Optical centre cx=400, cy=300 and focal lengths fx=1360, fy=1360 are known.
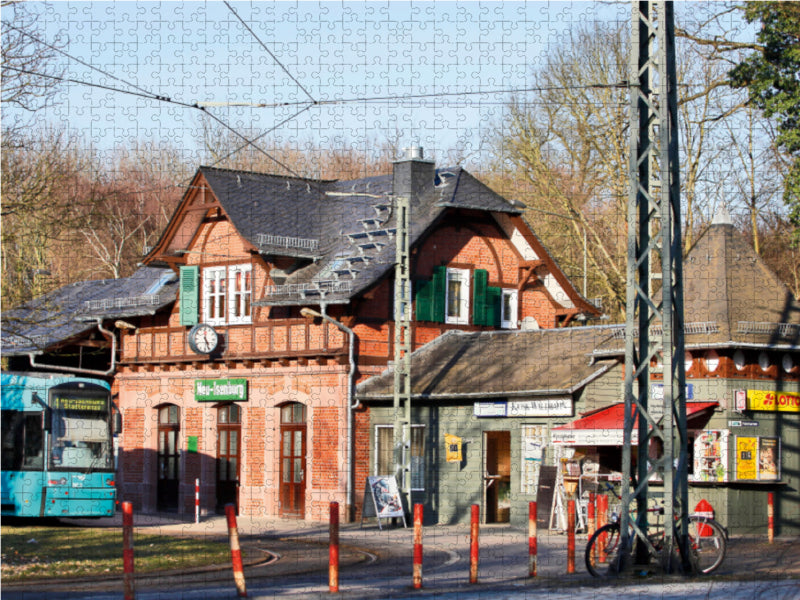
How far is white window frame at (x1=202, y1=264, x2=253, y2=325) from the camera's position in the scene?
31.6 meters

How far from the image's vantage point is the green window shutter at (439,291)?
102 ft

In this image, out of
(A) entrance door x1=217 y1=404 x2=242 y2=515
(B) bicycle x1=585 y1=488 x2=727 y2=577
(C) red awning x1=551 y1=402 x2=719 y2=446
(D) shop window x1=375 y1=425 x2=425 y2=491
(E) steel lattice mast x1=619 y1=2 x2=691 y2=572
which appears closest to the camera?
(E) steel lattice mast x1=619 y1=2 x2=691 y2=572

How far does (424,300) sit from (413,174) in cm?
313

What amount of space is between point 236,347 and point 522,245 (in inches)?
288

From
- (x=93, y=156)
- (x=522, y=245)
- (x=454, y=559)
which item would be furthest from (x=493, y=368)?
(x=93, y=156)

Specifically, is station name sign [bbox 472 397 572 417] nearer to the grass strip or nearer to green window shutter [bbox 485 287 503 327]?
Answer: green window shutter [bbox 485 287 503 327]

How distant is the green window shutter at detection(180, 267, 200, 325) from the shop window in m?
5.61

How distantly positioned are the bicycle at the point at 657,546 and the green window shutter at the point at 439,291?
Result: 15.7 m

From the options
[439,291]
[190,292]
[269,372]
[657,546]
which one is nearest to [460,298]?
[439,291]

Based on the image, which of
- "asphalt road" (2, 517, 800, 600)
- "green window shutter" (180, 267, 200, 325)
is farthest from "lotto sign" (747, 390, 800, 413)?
"green window shutter" (180, 267, 200, 325)

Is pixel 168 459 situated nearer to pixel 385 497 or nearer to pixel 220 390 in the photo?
pixel 220 390

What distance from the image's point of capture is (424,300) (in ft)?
102

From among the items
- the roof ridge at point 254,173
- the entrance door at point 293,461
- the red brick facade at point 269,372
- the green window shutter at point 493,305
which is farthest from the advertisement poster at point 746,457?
the roof ridge at point 254,173

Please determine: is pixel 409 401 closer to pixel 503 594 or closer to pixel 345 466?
pixel 345 466
